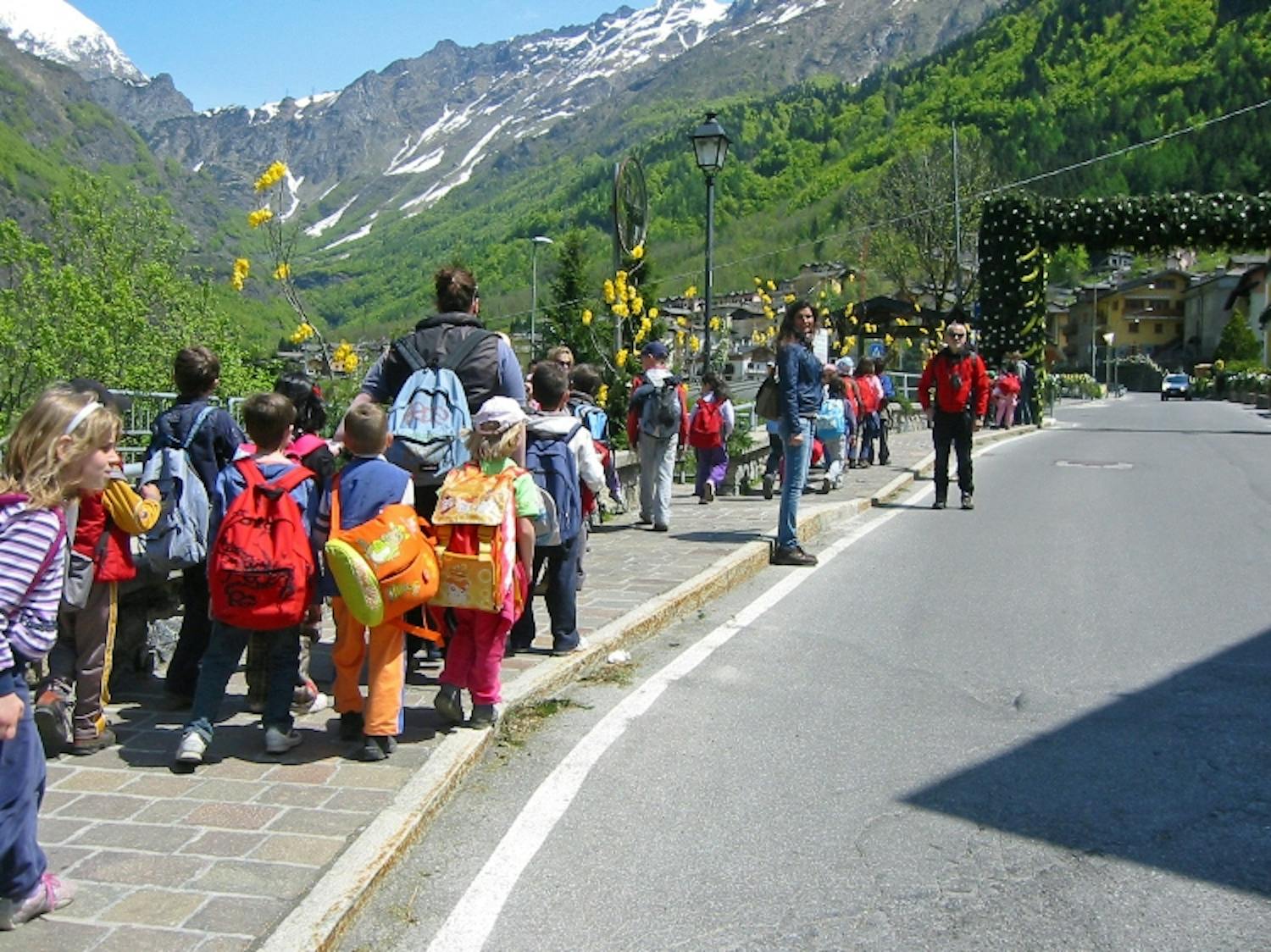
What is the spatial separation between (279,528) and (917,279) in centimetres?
5404

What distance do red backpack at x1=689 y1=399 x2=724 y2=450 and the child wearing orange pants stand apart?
8833 millimetres

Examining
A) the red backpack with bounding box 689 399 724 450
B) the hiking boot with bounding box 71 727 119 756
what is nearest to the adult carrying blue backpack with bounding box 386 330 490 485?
the hiking boot with bounding box 71 727 119 756

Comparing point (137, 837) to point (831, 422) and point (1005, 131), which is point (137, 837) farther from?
point (1005, 131)

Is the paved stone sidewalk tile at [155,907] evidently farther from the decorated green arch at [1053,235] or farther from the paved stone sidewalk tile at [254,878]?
the decorated green arch at [1053,235]

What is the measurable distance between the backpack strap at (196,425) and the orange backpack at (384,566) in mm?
843

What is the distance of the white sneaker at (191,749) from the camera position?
16.1ft

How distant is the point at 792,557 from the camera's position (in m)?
10.3

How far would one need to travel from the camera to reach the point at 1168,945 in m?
3.64

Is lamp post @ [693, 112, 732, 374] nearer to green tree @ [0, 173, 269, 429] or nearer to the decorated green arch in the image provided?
green tree @ [0, 173, 269, 429]

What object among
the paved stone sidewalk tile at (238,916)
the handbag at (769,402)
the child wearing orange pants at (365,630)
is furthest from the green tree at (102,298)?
the paved stone sidewalk tile at (238,916)

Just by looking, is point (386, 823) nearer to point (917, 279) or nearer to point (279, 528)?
point (279, 528)

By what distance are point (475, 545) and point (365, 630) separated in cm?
57

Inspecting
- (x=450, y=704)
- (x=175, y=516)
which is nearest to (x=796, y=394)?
(x=450, y=704)


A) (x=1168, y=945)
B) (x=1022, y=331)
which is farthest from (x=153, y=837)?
(x=1022, y=331)
